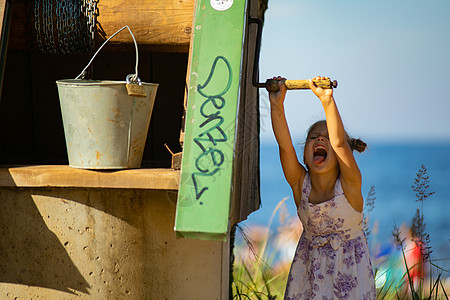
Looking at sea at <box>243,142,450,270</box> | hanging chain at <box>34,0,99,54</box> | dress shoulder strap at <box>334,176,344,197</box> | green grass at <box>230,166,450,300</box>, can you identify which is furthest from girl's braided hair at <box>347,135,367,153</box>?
sea at <box>243,142,450,270</box>

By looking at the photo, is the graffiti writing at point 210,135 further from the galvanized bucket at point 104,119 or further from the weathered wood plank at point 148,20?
the weathered wood plank at point 148,20

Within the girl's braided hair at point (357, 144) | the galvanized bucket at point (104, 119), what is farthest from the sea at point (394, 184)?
the galvanized bucket at point (104, 119)

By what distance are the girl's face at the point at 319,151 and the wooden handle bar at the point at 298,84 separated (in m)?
0.41

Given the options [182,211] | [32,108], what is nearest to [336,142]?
[182,211]

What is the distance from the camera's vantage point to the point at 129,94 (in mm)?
2574

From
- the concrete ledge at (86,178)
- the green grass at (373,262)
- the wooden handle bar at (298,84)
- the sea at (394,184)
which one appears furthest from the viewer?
the sea at (394,184)

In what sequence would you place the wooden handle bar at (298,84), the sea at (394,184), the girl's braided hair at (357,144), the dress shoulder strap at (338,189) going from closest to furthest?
the wooden handle bar at (298,84)
the dress shoulder strap at (338,189)
the girl's braided hair at (357,144)
the sea at (394,184)

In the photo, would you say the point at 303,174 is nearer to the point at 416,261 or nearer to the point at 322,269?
the point at 322,269

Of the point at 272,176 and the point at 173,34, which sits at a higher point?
the point at 173,34

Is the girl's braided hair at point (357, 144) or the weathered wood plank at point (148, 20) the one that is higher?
the weathered wood plank at point (148, 20)

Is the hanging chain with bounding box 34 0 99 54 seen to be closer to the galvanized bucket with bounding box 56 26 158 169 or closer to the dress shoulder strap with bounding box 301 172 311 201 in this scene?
the galvanized bucket with bounding box 56 26 158 169

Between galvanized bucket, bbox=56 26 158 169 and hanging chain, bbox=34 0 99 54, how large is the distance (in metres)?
0.36

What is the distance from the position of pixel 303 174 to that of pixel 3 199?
1445 millimetres

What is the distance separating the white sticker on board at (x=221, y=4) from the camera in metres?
2.57
